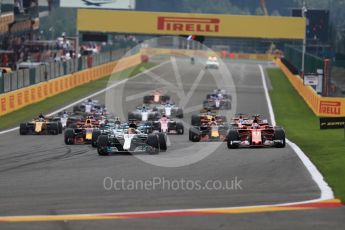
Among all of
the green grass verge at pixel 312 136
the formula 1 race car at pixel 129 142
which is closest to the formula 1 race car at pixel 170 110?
the green grass verge at pixel 312 136

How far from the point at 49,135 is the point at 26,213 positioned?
18.9m

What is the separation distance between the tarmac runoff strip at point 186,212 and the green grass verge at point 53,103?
77.8ft

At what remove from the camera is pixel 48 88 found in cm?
5684

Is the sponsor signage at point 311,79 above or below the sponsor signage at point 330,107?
above

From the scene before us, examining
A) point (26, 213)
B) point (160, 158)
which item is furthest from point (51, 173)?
point (26, 213)

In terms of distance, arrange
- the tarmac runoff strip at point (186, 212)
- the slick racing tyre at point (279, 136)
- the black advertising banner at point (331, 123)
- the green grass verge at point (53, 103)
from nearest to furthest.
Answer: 1. the tarmac runoff strip at point (186, 212)
2. the slick racing tyre at point (279, 136)
3. the black advertising banner at point (331, 123)
4. the green grass verge at point (53, 103)

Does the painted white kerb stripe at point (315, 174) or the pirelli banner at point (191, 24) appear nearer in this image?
the painted white kerb stripe at point (315, 174)

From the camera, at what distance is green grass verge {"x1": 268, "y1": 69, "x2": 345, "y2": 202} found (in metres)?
20.2

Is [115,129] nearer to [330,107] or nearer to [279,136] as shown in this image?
[279,136]

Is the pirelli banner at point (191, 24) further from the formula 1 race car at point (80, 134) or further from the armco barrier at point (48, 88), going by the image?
the formula 1 race car at point (80, 134)

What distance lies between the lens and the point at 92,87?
6850 centimetres

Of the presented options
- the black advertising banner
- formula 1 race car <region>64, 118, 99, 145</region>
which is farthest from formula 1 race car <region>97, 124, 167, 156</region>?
the black advertising banner

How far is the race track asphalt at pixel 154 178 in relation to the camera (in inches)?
549

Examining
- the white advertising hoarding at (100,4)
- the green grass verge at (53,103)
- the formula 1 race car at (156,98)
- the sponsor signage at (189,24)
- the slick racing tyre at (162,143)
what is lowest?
the green grass verge at (53,103)
